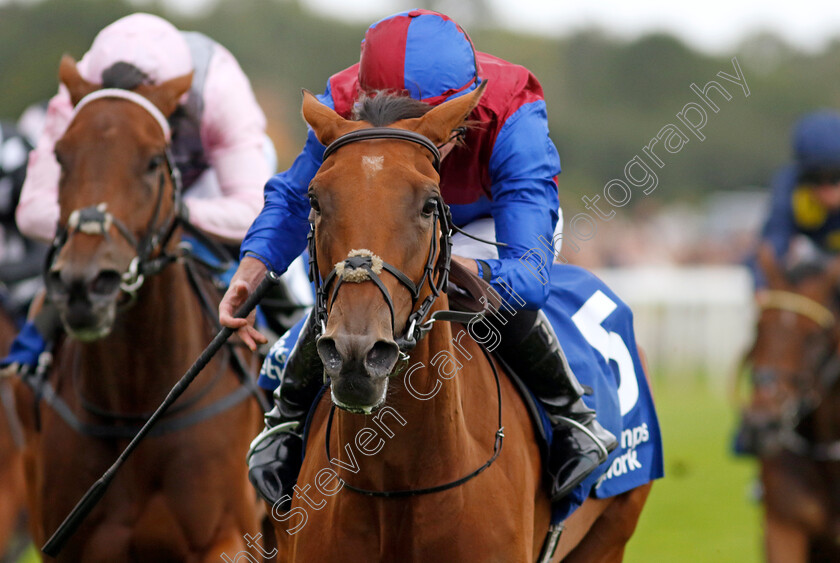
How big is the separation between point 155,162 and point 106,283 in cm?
56

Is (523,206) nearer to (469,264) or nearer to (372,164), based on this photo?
(469,264)

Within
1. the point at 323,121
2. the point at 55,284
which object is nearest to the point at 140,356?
the point at 55,284

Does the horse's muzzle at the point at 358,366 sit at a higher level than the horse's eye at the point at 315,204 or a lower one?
lower

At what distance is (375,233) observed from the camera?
9.02ft

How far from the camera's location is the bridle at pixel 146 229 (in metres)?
4.24

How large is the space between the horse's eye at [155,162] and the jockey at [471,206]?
977 mm

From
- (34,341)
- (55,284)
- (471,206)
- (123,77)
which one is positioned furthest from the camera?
(34,341)

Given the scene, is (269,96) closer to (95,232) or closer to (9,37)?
(9,37)

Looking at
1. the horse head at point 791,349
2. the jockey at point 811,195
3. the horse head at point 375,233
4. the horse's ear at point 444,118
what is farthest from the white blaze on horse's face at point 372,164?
the jockey at point 811,195

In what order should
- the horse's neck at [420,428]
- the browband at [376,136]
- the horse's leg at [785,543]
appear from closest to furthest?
the browband at [376,136]
the horse's neck at [420,428]
the horse's leg at [785,543]

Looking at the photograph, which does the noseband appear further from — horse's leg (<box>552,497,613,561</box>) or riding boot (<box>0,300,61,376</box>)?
riding boot (<box>0,300,61,376</box>)

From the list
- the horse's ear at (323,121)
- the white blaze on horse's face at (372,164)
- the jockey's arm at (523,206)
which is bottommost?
the jockey's arm at (523,206)

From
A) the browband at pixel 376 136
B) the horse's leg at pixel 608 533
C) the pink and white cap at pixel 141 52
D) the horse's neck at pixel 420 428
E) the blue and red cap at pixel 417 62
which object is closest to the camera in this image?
the browband at pixel 376 136

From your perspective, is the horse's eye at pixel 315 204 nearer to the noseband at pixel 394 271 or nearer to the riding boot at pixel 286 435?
the noseband at pixel 394 271
